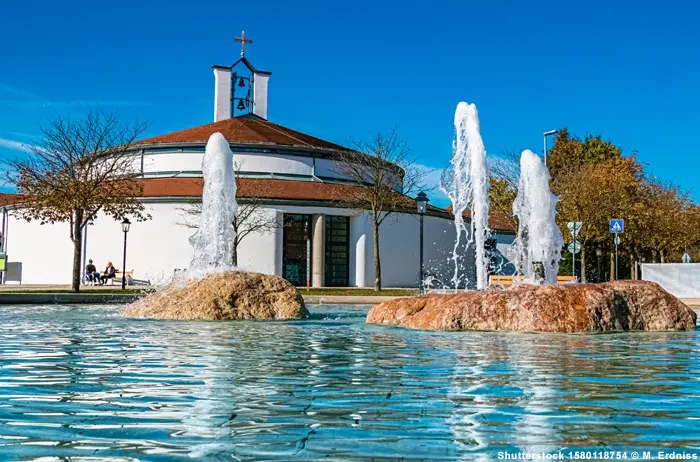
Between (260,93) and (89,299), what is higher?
(260,93)

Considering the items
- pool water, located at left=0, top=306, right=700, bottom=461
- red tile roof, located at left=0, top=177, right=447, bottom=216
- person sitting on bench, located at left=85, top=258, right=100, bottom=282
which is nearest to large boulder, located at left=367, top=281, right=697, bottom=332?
pool water, located at left=0, top=306, right=700, bottom=461

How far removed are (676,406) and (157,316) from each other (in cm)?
1128

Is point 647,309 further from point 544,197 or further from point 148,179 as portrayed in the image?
point 148,179

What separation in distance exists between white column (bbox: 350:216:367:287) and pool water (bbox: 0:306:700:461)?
3444cm

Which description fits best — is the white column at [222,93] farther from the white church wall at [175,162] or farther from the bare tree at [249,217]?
the bare tree at [249,217]

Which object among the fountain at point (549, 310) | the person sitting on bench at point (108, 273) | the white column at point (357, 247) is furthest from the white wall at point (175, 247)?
the fountain at point (549, 310)

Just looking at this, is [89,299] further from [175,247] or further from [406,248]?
[406,248]

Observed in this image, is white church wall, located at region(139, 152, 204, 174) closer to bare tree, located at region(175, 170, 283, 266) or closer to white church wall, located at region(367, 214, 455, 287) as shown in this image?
bare tree, located at region(175, 170, 283, 266)

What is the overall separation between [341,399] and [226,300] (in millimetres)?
9776

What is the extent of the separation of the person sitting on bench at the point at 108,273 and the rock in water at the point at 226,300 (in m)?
24.1

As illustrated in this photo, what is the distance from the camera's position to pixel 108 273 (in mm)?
38844

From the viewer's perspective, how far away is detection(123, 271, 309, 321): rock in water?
1439 cm

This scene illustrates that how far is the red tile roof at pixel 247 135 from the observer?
47.2m

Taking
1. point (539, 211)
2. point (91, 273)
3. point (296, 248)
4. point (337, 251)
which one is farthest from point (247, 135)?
point (539, 211)
